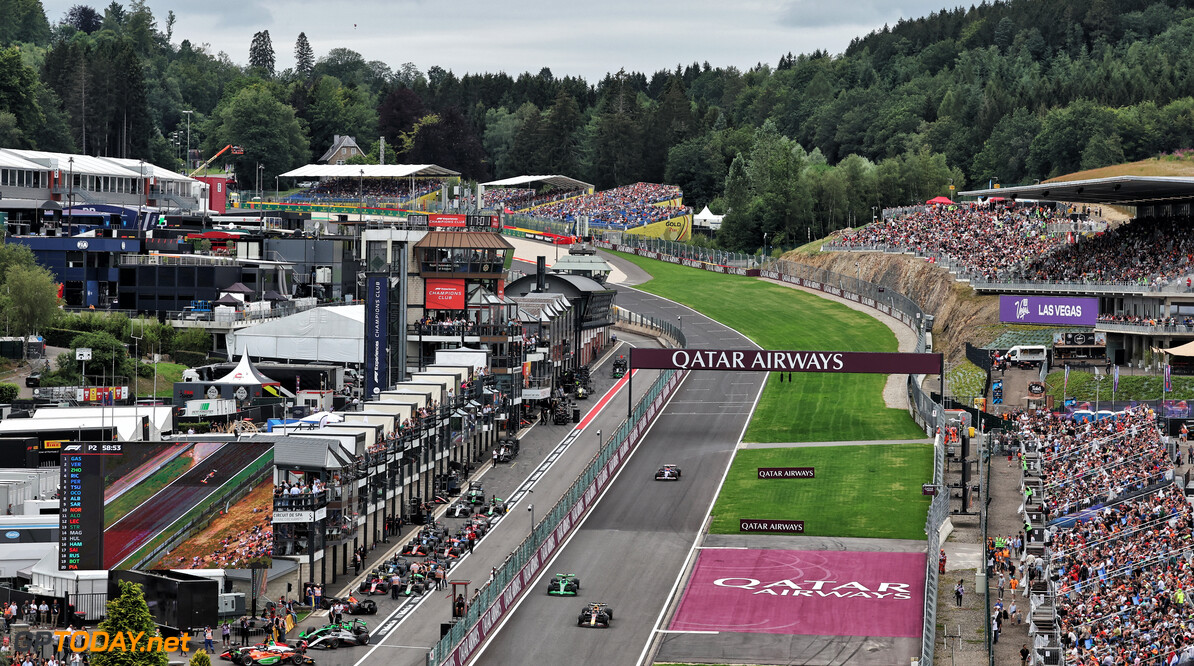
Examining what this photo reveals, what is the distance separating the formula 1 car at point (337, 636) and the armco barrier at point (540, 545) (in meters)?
3.76

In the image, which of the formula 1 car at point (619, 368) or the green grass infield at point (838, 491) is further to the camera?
the formula 1 car at point (619, 368)

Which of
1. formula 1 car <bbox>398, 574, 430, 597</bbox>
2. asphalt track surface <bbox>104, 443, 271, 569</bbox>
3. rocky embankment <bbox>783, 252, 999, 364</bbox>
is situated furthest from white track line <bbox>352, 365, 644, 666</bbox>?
rocky embankment <bbox>783, 252, 999, 364</bbox>

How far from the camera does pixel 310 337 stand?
106 metres

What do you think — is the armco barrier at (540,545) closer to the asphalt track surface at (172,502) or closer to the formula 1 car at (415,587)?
the formula 1 car at (415,587)

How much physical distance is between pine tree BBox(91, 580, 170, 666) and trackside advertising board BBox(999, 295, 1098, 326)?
62375mm

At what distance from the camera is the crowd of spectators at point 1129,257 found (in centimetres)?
9606

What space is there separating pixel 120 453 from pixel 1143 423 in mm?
42455

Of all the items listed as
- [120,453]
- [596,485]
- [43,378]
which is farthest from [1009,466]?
[43,378]

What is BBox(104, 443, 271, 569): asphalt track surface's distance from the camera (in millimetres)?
58594

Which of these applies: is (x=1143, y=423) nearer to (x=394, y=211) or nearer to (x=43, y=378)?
(x=43, y=378)

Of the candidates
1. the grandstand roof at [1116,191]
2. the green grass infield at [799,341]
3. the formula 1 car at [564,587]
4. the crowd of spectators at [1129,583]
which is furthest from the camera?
the grandstand roof at [1116,191]

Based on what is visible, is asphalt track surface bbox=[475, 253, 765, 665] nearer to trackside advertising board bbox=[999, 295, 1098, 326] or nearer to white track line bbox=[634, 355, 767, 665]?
white track line bbox=[634, 355, 767, 665]

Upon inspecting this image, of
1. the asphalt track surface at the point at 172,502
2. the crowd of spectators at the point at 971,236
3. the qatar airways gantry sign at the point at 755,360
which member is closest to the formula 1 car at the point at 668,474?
the qatar airways gantry sign at the point at 755,360

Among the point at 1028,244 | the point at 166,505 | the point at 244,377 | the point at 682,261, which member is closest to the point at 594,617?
the point at 166,505
